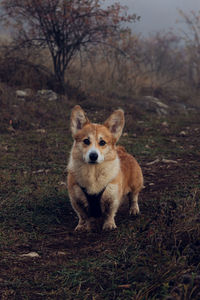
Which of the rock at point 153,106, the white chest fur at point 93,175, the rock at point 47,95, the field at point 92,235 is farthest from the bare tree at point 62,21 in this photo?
the white chest fur at point 93,175

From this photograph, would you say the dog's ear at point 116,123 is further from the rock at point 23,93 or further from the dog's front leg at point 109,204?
the rock at point 23,93

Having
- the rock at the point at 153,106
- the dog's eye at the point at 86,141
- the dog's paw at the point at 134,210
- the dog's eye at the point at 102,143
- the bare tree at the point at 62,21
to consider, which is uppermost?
the bare tree at the point at 62,21

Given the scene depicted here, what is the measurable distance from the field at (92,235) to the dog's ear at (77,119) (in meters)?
0.99

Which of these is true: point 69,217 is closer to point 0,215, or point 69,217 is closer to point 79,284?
point 0,215

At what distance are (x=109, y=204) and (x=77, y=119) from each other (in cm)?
100

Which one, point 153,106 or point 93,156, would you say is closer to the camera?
point 93,156

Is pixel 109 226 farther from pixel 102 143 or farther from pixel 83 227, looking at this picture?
pixel 102 143

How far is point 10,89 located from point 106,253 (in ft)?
26.0

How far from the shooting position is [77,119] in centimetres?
415

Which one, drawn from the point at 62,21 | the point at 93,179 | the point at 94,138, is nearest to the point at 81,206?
the point at 93,179

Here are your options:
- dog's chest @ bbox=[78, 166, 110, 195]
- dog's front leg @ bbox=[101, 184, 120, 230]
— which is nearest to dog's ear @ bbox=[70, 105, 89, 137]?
dog's chest @ bbox=[78, 166, 110, 195]

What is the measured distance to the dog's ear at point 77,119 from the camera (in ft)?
13.4

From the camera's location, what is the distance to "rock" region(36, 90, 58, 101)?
34.1ft

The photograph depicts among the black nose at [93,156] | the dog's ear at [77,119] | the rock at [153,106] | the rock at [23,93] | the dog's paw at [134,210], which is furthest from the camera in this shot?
the rock at [153,106]
